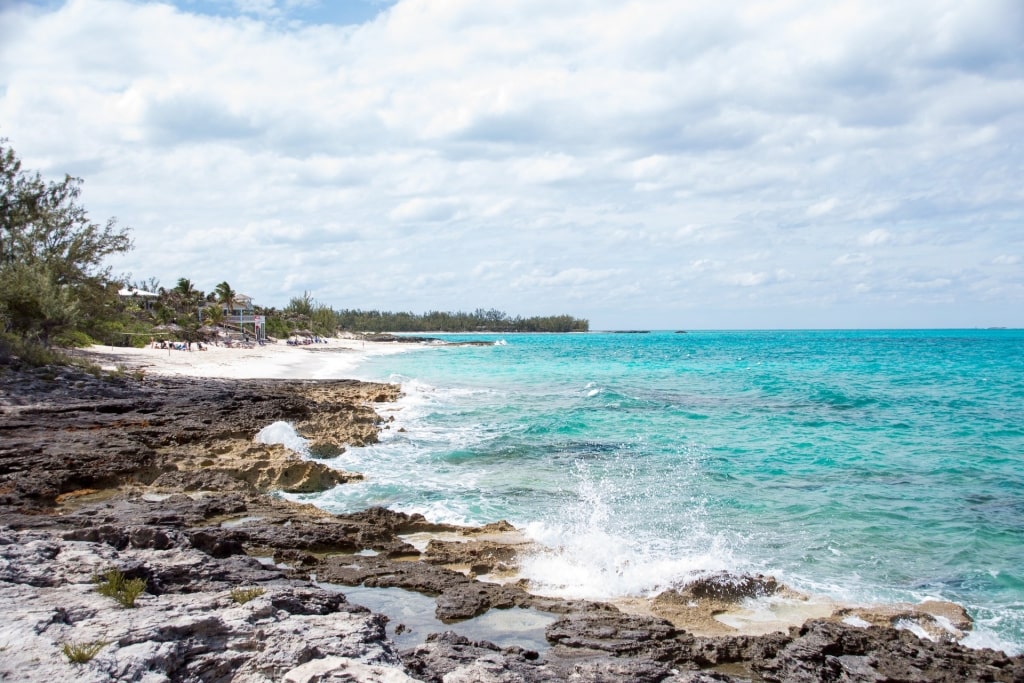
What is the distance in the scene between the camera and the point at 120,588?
18.9 ft

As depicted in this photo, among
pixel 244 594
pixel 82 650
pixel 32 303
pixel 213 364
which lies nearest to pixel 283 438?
pixel 244 594

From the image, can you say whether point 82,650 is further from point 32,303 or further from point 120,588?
point 32,303

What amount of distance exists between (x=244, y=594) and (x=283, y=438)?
1099 cm

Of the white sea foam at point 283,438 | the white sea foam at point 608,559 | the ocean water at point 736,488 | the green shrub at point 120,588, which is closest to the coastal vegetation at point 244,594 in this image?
the green shrub at point 120,588

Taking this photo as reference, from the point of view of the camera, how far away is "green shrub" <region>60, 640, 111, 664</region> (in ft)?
14.2

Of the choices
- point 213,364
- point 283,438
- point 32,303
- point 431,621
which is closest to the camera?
point 431,621

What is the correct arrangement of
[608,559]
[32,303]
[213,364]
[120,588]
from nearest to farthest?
[120,588] < [608,559] < [32,303] < [213,364]

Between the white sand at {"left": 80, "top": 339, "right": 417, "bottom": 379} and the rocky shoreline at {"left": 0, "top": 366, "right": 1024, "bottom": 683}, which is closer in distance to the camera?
the rocky shoreline at {"left": 0, "top": 366, "right": 1024, "bottom": 683}

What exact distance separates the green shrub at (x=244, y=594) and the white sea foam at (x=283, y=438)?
9902 millimetres

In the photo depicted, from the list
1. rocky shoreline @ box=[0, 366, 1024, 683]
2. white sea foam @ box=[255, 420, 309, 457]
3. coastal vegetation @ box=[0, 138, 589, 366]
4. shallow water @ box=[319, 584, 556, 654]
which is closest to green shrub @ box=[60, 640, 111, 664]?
rocky shoreline @ box=[0, 366, 1024, 683]

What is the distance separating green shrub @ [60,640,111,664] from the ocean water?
15.4ft

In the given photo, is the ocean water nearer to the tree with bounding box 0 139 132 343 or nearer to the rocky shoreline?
the rocky shoreline

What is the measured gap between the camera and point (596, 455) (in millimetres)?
16984

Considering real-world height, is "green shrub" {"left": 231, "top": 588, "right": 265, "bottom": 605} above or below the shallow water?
above
